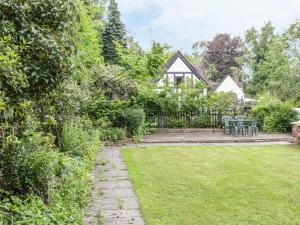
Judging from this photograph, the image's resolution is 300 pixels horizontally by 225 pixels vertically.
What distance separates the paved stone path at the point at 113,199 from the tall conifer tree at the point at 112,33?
20.3 meters

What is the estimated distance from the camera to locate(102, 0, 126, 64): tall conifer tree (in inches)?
1051

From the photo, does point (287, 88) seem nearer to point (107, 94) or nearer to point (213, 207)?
point (107, 94)

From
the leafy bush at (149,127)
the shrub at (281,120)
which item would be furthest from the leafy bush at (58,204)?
the shrub at (281,120)

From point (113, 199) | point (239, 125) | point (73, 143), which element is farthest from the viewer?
point (239, 125)

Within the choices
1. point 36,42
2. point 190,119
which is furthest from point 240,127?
point 36,42

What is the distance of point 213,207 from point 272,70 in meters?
24.7

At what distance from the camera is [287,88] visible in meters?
23.1

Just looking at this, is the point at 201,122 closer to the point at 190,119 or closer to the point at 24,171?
the point at 190,119

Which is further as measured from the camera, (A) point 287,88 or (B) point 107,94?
(A) point 287,88

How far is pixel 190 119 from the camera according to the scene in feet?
49.5

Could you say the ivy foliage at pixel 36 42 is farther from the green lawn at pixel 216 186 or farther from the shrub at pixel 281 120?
the shrub at pixel 281 120

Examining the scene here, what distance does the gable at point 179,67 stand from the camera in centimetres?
2619

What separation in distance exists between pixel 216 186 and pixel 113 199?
191cm

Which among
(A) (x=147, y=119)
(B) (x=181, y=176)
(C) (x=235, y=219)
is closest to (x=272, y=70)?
Result: (A) (x=147, y=119)
